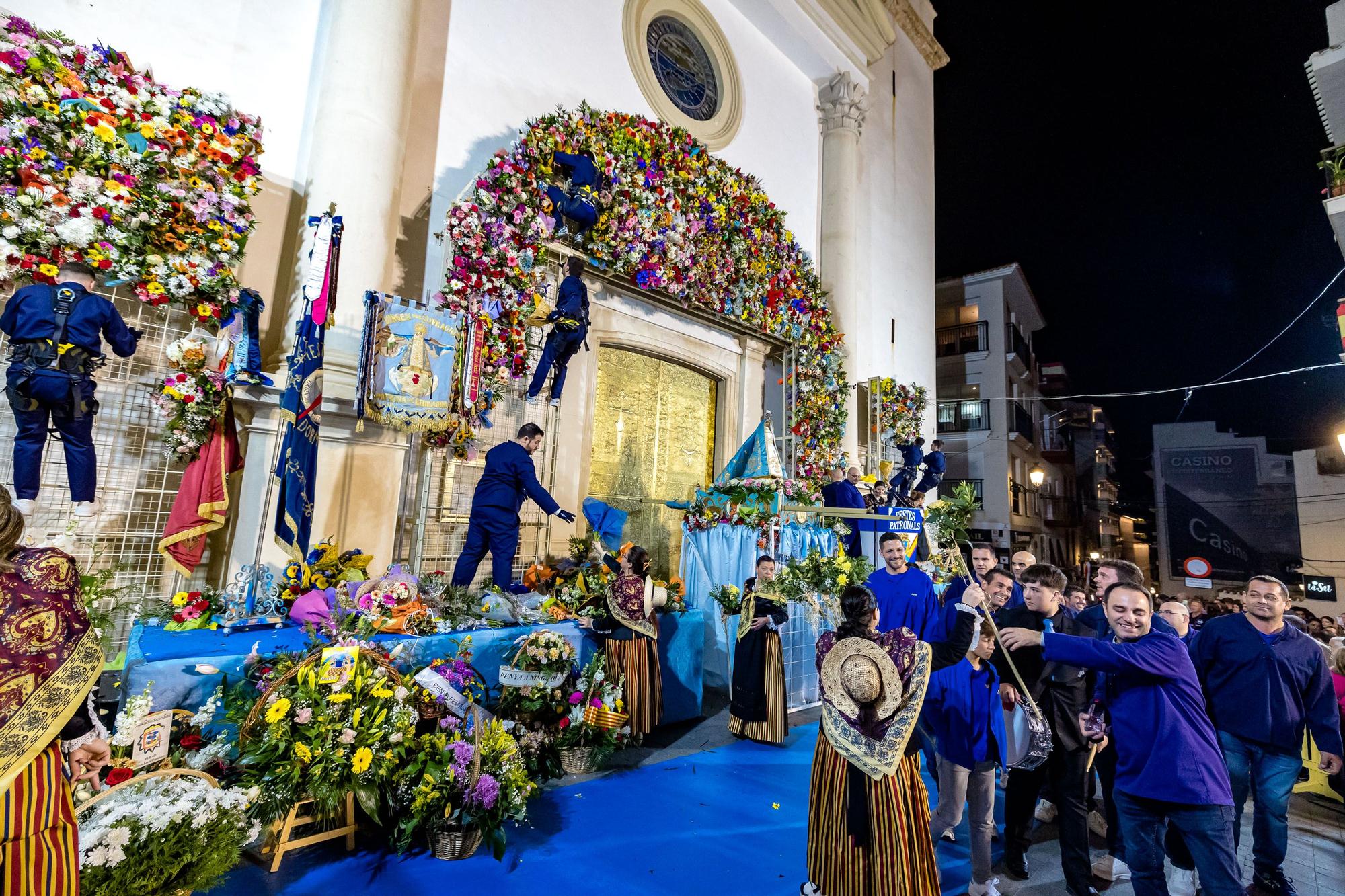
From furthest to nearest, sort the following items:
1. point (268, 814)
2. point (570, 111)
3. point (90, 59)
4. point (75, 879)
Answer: point (570, 111)
point (90, 59)
point (268, 814)
point (75, 879)

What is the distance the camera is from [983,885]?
3391mm

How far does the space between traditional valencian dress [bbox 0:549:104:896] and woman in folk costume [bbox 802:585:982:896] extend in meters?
2.79

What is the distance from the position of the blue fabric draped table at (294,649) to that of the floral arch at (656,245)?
3.29 metres

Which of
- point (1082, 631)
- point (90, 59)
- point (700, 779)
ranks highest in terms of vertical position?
point (90, 59)

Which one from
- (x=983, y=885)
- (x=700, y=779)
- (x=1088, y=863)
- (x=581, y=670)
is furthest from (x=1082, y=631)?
(x=581, y=670)

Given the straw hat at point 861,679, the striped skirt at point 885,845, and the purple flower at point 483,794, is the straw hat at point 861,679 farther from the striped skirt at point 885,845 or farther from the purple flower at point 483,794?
the purple flower at point 483,794

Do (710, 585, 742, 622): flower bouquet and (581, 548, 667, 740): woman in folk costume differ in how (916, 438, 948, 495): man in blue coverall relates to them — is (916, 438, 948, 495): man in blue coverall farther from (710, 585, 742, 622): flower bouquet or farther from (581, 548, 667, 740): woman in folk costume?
(581, 548, 667, 740): woman in folk costume

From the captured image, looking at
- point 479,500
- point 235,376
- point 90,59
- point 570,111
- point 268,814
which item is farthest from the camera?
point 570,111

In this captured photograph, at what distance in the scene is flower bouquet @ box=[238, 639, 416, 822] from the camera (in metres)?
3.20

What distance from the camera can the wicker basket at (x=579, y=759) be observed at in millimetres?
4727

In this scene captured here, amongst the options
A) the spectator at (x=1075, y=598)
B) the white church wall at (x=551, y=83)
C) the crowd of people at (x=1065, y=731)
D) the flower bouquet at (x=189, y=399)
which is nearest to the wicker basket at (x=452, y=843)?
the crowd of people at (x=1065, y=731)

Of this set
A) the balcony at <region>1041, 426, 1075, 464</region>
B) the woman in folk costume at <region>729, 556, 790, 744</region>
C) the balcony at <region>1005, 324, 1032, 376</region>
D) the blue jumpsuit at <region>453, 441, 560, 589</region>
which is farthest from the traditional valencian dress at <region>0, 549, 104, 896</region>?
the balcony at <region>1041, 426, 1075, 464</region>

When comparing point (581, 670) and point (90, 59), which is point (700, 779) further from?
point (90, 59)

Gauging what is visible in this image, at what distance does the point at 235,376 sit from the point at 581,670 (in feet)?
12.3
